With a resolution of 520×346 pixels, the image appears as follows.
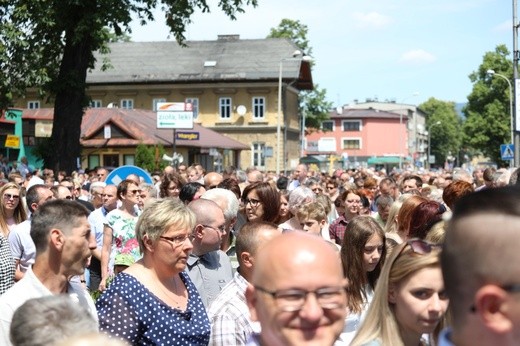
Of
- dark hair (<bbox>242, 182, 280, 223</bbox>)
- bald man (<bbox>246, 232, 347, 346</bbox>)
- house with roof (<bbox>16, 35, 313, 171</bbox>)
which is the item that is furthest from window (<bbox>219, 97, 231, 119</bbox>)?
bald man (<bbox>246, 232, 347, 346</bbox>)

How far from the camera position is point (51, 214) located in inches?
213

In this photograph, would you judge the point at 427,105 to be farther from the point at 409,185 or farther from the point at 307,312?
the point at 307,312

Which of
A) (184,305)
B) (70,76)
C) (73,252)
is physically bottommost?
(184,305)

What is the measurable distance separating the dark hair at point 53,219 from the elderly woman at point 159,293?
16.3 inches

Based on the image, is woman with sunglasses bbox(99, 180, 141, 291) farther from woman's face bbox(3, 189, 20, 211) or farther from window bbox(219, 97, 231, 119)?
window bbox(219, 97, 231, 119)

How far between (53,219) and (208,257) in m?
Answer: 2.01

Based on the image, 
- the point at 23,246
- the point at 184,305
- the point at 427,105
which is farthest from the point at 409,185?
the point at 427,105

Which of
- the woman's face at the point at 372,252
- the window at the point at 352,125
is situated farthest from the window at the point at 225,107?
the woman's face at the point at 372,252

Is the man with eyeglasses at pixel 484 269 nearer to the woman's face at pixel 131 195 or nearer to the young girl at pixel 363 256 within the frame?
the young girl at pixel 363 256

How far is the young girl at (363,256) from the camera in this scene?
6168mm

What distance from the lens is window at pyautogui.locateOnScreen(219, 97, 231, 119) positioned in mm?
74938

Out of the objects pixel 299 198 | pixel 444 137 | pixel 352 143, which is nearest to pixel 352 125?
pixel 352 143

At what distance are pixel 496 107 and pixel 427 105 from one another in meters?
86.4

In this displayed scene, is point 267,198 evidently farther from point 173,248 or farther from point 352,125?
point 352,125
